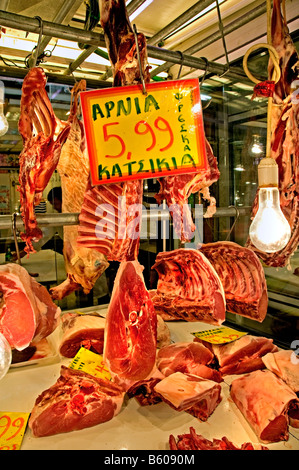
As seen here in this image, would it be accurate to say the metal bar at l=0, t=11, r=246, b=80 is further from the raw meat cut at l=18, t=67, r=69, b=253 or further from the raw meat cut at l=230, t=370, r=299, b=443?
the raw meat cut at l=230, t=370, r=299, b=443

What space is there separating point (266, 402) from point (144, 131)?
4.82 feet

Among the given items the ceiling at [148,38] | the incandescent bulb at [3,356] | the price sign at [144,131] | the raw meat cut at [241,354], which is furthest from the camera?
the ceiling at [148,38]

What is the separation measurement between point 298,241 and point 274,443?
3.49ft

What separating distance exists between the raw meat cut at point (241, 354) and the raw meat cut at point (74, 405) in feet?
2.40

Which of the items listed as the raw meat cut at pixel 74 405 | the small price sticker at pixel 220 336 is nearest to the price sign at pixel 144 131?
the raw meat cut at pixel 74 405

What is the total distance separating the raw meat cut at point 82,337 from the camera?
91.8 inches

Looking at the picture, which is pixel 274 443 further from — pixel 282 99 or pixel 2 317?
pixel 282 99

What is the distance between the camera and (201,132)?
1780 millimetres

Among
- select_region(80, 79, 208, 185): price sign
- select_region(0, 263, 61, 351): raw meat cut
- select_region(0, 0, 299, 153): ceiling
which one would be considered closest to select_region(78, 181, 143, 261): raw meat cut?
select_region(80, 79, 208, 185): price sign

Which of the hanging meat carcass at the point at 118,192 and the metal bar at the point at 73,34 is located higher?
the metal bar at the point at 73,34

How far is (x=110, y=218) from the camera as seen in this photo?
177 centimetres

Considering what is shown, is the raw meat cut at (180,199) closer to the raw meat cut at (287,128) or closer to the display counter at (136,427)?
the raw meat cut at (287,128)

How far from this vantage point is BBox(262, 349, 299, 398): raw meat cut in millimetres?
1968

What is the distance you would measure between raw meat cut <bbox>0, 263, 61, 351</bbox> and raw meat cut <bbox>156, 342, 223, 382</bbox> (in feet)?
2.70
